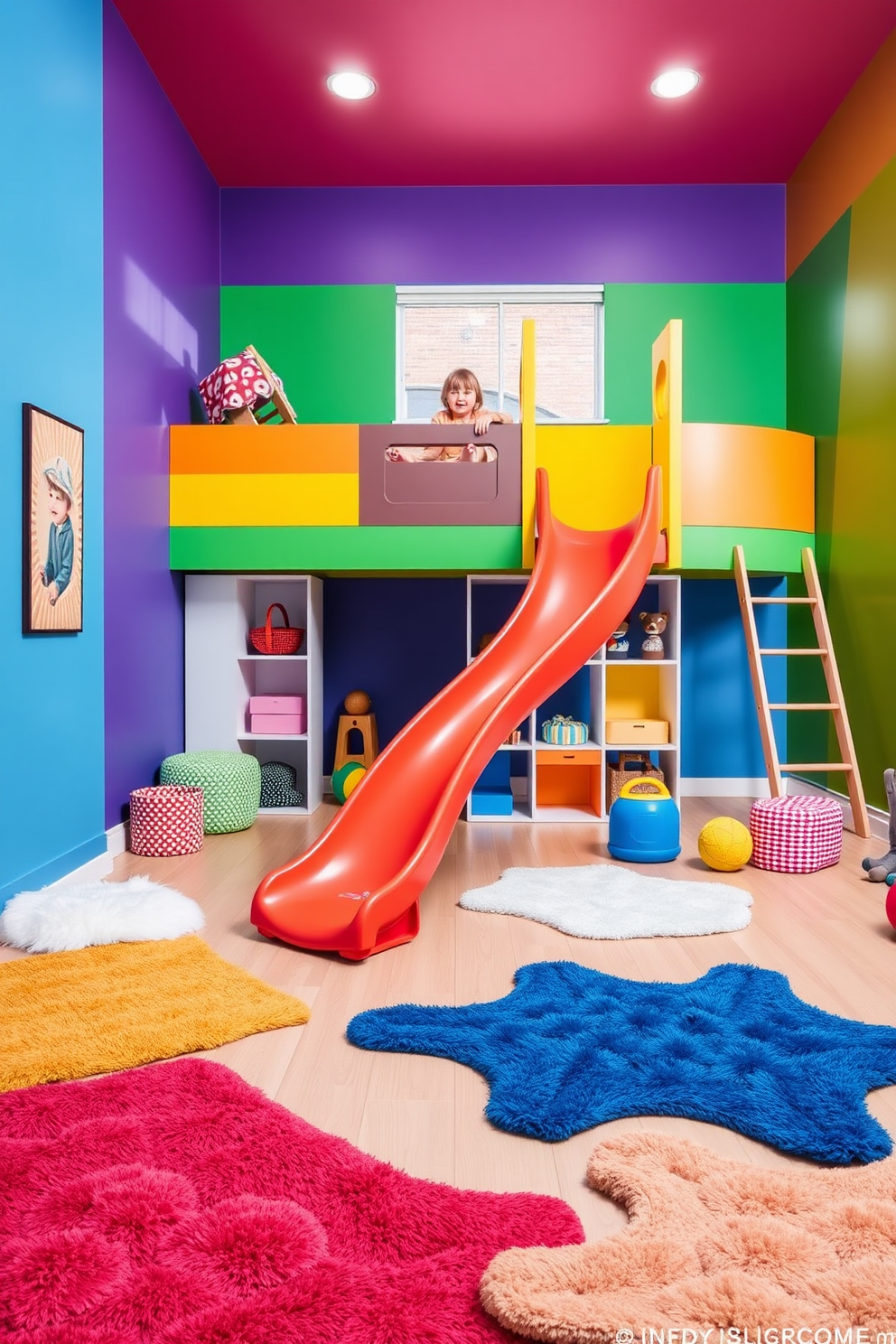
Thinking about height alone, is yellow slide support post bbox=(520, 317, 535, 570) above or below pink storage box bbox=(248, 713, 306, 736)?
above

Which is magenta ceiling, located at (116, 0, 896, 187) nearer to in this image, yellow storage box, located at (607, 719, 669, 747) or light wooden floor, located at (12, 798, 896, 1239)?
yellow storage box, located at (607, 719, 669, 747)

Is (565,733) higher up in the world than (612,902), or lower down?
higher up

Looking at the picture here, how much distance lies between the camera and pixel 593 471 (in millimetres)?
4219

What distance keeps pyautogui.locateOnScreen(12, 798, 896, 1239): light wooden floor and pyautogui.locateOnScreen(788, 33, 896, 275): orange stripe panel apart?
289cm

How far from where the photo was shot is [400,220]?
5.16 metres

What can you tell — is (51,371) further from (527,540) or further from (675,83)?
(675,83)

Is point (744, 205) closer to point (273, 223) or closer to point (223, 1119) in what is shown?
point (273, 223)

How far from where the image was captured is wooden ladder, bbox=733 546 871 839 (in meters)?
4.04

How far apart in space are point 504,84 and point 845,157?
1.59 m

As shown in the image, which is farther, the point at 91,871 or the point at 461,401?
the point at 461,401

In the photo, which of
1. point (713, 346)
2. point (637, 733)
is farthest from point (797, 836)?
point (713, 346)

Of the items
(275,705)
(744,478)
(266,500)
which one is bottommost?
(275,705)

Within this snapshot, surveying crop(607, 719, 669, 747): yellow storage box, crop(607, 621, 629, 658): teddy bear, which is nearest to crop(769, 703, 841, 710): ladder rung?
crop(607, 719, 669, 747): yellow storage box

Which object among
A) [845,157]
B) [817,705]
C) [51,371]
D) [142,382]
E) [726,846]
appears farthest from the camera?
[845,157]
